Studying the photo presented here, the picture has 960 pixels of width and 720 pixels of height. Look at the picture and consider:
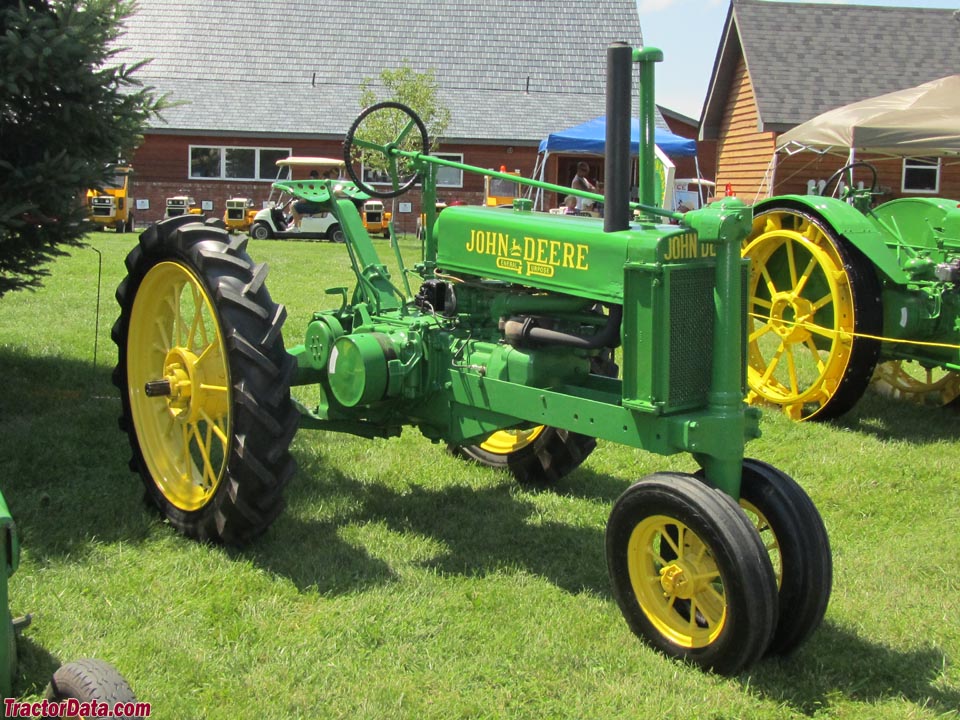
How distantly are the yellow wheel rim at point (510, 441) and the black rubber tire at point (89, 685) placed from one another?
2.91m

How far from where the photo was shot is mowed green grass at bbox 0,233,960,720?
3.31 m

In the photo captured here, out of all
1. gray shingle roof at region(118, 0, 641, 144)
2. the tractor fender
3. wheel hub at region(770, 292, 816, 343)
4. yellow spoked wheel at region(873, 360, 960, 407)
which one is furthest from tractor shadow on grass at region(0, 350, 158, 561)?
gray shingle roof at region(118, 0, 641, 144)

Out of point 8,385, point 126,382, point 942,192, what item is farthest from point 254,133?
point 126,382

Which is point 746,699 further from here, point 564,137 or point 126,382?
point 564,137

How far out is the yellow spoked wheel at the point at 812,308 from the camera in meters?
6.46

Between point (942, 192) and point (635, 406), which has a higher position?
point (942, 192)

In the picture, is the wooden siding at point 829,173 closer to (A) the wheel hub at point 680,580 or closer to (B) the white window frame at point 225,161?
(B) the white window frame at point 225,161

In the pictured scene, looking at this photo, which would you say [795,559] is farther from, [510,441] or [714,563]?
[510,441]

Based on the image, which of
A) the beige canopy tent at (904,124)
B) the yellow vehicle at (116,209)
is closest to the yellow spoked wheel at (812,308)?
the beige canopy tent at (904,124)

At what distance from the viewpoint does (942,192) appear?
75.0 feet

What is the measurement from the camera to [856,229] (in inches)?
258

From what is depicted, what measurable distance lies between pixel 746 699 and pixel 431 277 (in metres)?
2.33

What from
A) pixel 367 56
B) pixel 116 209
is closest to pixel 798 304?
pixel 116 209

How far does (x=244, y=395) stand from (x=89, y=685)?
164cm
